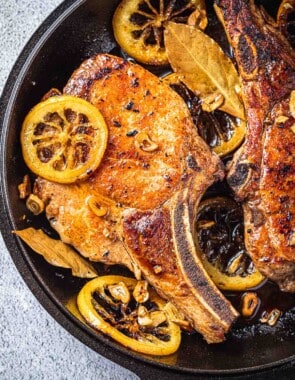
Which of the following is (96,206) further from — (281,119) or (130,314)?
(281,119)

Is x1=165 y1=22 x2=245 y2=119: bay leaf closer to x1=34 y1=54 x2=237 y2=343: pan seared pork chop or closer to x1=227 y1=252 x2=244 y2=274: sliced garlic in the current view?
x1=34 y1=54 x2=237 y2=343: pan seared pork chop

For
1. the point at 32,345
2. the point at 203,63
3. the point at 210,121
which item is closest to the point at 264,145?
the point at 210,121

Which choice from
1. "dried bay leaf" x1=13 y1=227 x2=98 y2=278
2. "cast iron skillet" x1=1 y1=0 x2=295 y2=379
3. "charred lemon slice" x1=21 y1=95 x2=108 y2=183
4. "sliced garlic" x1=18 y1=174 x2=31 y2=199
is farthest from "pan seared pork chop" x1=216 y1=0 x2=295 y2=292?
"sliced garlic" x1=18 y1=174 x2=31 y2=199

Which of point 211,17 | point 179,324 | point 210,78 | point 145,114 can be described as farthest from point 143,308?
point 211,17

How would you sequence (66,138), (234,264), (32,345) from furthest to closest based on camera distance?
(32,345) < (234,264) < (66,138)

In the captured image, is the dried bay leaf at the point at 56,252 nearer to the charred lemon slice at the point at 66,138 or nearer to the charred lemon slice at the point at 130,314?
the charred lemon slice at the point at 130,314

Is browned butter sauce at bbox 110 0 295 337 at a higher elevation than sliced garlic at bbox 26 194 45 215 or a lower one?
lower
